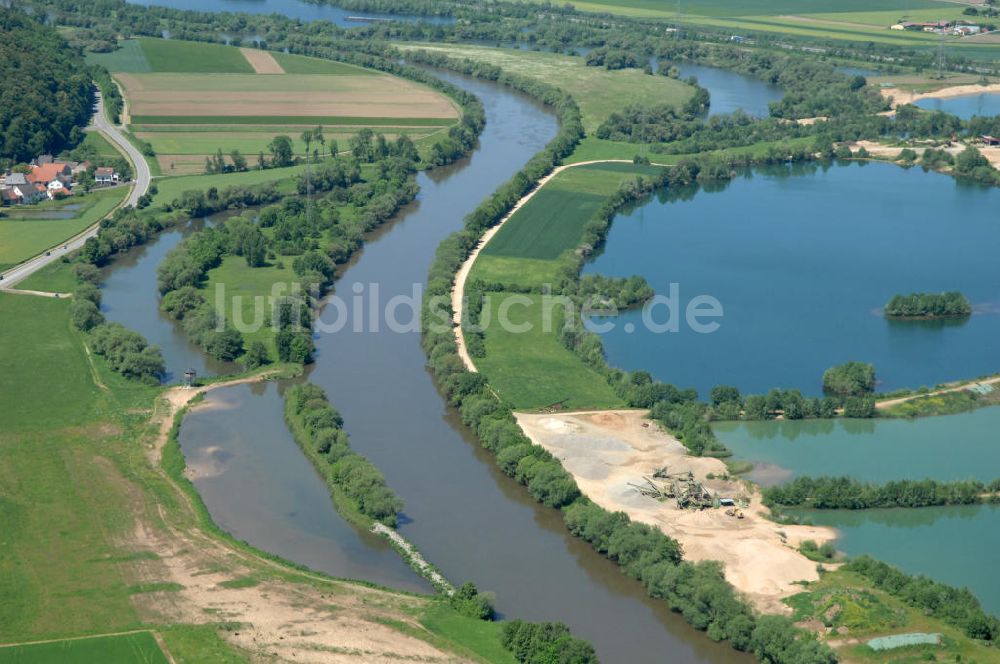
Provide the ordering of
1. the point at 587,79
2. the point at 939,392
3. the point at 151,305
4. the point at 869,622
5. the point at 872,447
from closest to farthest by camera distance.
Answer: the point at 869,622, the point at 872,447, the point at 939,392, the point at 151,305, the point at 587,79

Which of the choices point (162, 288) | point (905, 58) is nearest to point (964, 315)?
point (162, 288)

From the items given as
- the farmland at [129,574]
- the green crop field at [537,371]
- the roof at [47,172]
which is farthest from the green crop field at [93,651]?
the roof at [47,172]

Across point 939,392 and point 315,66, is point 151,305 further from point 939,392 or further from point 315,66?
point 315,66

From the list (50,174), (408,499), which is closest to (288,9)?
(50,174)

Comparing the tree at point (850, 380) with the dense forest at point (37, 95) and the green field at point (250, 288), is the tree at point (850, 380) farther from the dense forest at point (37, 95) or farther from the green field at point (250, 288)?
the dense forest at point (37, 95)

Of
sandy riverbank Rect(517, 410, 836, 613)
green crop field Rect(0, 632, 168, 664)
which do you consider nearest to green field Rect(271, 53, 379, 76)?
sandy riverbank Rect(517, 410, 836, 613)
